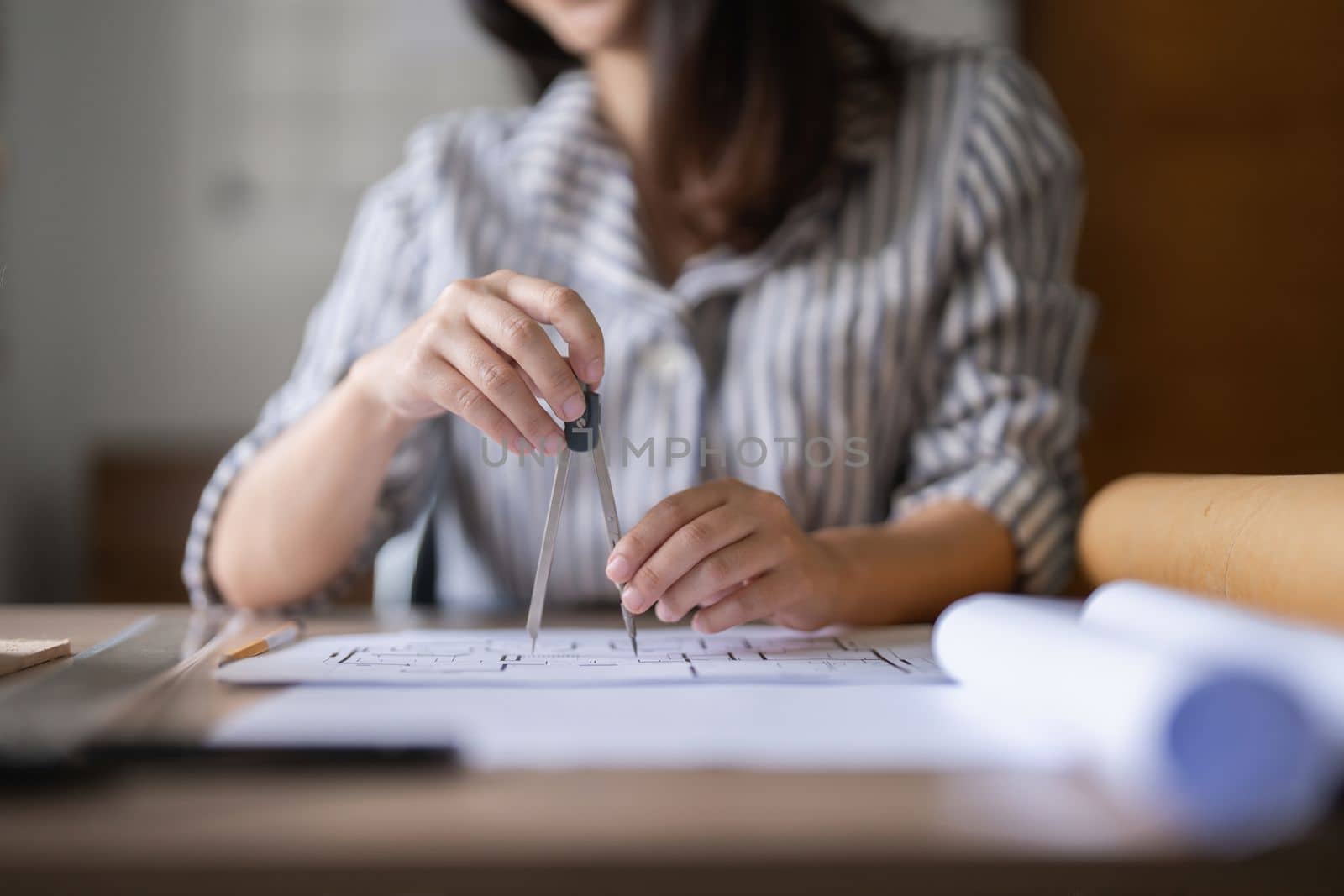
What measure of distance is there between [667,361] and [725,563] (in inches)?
7.1

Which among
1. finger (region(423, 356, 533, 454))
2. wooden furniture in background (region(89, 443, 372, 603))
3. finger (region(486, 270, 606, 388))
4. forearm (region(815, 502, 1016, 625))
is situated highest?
finger (region(486, 270, 606, 388))

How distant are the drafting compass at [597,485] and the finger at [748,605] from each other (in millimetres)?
27

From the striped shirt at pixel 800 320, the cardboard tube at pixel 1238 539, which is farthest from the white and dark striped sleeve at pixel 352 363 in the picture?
the cardboard tube at pixel 1238 539

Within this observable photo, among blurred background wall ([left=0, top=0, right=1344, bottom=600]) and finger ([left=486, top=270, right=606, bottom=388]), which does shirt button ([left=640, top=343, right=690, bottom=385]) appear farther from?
blurred background wall ([left=0, top=0, right=1344, bottom=600])

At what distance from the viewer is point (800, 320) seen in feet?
1.77

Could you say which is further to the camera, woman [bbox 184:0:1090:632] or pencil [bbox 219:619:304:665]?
woman [bbox 184:0:1090:632]

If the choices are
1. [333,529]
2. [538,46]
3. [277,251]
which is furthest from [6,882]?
[277,251]

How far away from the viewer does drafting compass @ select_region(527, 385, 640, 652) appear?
0.31m

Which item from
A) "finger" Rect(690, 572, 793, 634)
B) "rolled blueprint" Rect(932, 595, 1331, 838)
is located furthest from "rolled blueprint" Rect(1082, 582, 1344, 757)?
"finger" Rect(690, 572, 793, 634)

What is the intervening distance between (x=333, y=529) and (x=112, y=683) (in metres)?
0.23

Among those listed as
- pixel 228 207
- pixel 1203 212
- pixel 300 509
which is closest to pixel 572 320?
pixel 300 509

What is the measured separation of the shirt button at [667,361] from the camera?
49cm

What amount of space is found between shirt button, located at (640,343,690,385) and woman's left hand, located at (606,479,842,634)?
0.14 m

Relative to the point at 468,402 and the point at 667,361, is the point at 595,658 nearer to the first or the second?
the point at 468,402
